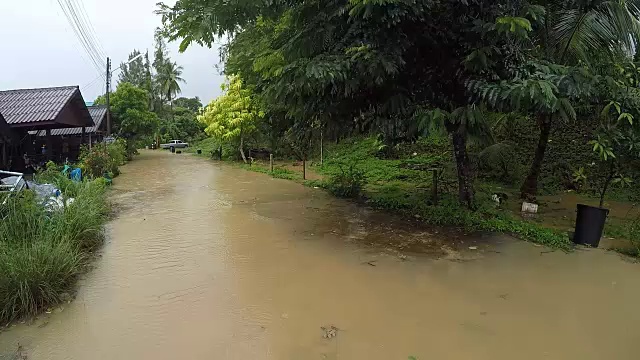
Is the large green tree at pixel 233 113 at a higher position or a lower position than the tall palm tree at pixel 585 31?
lower

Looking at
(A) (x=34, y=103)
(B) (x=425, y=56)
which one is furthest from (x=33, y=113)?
(B) (x=425, y=56)

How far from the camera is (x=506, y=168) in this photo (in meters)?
12.2

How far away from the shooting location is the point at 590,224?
627cm

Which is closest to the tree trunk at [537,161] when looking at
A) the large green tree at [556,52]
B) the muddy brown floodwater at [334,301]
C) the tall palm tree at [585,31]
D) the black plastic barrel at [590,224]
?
the large green tree at [556,52]

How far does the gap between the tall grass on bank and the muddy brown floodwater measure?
0.22 metres

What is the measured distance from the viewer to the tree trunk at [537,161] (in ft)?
27.9

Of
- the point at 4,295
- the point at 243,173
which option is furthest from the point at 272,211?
the point at 243,173

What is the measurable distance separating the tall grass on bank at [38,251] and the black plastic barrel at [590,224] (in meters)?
7.35

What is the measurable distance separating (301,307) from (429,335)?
54.1 inches

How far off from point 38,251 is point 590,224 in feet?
25.0

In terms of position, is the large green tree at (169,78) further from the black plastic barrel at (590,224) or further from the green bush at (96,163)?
the black plastic barrel at (590,224)

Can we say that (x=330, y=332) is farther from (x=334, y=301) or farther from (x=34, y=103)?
(x=34, y=103)

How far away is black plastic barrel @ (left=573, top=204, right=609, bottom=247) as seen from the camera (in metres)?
6.18

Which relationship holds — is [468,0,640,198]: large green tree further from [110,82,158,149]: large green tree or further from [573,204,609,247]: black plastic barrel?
[110,82,158,149]: large green tree
